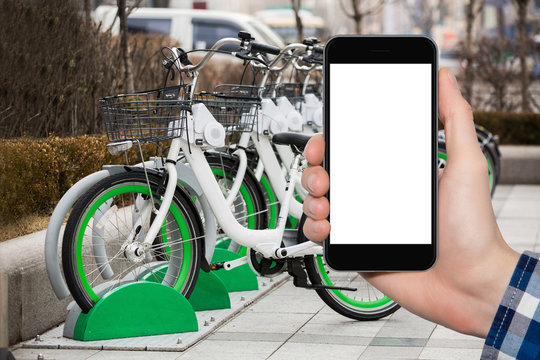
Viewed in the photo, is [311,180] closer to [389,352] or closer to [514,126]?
[389,352]

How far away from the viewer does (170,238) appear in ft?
16.9

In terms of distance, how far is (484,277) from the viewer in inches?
63.5

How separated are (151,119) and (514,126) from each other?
990cm

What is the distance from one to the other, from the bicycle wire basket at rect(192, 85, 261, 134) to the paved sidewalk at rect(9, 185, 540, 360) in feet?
3.49

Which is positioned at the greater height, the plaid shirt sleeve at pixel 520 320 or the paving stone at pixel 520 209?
the plaid shirt sleeve at pixel 520 320

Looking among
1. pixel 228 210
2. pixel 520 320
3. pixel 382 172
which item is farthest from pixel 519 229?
pixel 520 320

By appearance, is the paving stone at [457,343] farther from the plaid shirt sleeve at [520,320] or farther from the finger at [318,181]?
the plaid shirt sleeve at [520,320]

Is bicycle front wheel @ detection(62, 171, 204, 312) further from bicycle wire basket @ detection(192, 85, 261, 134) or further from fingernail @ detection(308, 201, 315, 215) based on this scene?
fingernail @ detection(308, 201, 315, 215)

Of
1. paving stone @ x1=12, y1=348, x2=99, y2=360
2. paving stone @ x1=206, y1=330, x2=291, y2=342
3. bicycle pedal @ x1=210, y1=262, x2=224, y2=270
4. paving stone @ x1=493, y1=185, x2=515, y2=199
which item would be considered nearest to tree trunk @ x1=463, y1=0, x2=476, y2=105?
paving stone @ x1=493, y1=185, x2=515, y2=199

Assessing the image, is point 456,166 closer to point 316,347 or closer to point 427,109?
point 427,109

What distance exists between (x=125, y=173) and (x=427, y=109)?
10.5 ft

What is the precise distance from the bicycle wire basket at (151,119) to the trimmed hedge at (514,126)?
9.41 m

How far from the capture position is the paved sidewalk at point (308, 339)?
15.5 feet

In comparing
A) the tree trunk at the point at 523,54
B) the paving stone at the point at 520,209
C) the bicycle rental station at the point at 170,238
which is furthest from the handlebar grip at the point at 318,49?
the tree trunk at the point at 523,54
